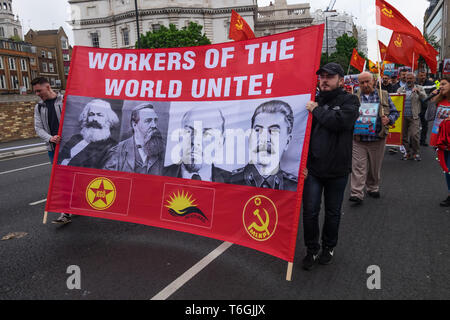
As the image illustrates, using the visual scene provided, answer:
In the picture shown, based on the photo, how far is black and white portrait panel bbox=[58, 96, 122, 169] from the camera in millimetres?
4664

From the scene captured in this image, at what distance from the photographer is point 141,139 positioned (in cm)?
446

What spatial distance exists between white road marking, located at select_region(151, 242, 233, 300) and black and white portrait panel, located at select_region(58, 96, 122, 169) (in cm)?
180

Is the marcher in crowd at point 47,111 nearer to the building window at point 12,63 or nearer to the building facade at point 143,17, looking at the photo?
the building facade at point 143,17

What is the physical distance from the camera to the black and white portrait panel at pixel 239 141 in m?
3.52

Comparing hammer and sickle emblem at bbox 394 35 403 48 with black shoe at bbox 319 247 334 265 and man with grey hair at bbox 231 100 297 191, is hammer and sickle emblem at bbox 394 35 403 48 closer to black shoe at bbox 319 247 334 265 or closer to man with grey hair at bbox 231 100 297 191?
man with grey hair at bbox 231 100 297 191

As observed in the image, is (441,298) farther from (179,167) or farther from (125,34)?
(125,34)

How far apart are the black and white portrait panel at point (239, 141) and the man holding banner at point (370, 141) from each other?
9.30 feet

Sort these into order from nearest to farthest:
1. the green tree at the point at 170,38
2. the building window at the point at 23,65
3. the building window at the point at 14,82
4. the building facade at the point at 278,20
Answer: the green tree at the point at 170,38, the building window at the point at 14,82, the building window at the point at 23,65, the building facade at the point at 278,20

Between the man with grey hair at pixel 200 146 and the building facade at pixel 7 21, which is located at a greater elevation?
the building facade at pixel 7 21

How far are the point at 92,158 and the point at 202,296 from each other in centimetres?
246

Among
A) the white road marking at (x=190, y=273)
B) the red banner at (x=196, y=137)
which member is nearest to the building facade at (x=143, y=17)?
the red banner at (x=196, y=137)

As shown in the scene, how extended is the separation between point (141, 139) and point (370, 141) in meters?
3.68

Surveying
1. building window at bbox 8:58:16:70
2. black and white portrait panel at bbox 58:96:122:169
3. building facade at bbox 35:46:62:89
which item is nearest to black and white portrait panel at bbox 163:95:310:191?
black and white portrait panel at bbox 58:96:122:169

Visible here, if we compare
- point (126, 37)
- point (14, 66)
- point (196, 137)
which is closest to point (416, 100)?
point (196, 137)
